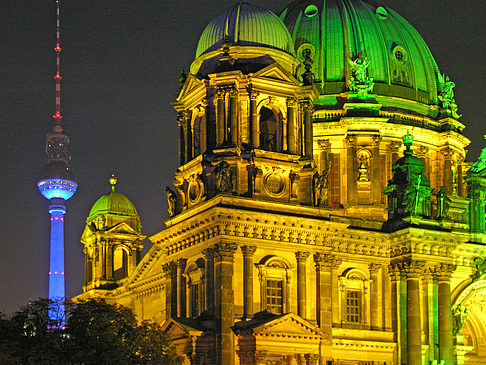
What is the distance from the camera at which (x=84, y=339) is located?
54.5 m

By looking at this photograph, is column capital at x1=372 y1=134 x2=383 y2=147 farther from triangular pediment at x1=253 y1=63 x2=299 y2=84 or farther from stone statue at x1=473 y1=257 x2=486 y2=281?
triangular pediment at x1=253 y1=63 x2=299 y2=84

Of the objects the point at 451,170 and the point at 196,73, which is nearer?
the point at 196,73

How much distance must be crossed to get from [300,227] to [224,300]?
23.8ft

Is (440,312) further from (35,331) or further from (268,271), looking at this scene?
(35,331)

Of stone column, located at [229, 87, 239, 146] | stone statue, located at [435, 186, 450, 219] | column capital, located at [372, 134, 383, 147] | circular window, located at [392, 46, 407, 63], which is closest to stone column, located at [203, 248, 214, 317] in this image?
stone column, located at [229, 87, 239, 146]

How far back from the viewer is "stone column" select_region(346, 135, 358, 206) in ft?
255

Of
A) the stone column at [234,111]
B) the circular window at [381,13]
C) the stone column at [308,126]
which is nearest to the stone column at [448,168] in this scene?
the circular window at [381,13]

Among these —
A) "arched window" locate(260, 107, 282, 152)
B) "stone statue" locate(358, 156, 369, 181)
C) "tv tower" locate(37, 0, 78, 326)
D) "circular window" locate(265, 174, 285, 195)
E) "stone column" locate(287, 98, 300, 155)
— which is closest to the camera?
"circular window" locate(265, 174, 285, 195)

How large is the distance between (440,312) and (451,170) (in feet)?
56.2

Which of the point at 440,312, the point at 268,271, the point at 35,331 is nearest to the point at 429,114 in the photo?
the point at 440,312

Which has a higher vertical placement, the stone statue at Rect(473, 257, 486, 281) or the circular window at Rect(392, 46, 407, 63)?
the circular window at Rect(392, 46, 407, 63)

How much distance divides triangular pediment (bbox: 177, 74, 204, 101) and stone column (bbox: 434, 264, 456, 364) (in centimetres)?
2031

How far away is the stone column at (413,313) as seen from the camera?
67.3m

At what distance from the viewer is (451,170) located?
271 ft
